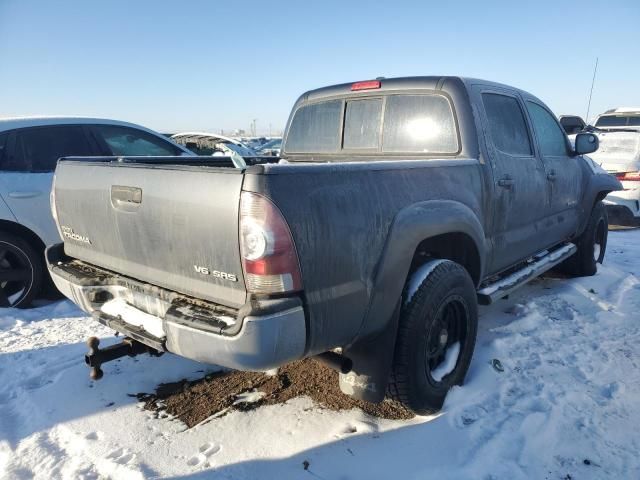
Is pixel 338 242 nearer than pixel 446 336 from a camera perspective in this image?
Yes

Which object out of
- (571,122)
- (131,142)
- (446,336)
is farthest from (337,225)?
(571,122)

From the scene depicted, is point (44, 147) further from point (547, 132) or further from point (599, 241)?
point (599, 241)

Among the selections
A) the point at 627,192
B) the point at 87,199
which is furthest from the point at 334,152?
the point at 627,192

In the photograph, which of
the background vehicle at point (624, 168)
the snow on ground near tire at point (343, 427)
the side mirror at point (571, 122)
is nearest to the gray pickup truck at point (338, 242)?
the snow on ground near tire at point (343, 427)

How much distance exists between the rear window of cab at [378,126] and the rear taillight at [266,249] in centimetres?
176

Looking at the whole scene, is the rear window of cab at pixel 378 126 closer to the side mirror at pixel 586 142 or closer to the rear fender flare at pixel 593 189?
the side mirror at pixel 586 142

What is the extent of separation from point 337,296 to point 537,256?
298cm

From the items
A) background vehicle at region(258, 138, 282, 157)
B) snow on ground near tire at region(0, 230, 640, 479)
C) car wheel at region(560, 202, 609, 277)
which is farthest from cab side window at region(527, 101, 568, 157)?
background vehicle at region(258, 138, 282, 157)

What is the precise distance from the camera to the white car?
4367mm

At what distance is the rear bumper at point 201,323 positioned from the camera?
1.83 meters

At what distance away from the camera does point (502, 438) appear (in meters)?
2.41

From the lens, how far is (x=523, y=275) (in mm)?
3705

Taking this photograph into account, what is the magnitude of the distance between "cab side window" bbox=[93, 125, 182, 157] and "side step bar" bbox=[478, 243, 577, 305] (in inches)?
152

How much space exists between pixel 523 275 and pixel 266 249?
2625mm
